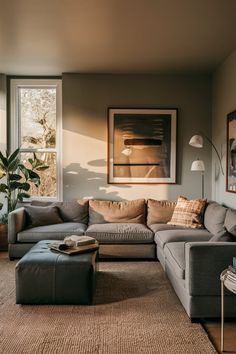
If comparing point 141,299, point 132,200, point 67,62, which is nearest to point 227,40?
point 67,62

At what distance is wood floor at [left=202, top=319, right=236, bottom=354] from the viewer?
91.2 inches

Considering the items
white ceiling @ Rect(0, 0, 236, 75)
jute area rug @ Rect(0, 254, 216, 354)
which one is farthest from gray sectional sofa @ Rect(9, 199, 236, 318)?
white ceiling @ Rect(0, 0, 236, 75)

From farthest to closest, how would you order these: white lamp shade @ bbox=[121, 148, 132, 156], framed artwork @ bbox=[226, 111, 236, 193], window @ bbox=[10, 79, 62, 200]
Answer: window @ bbox=[10, 79, 62, 200] → white lamp shade @ bbox=[121, 148, 132, 156] → framed artwork @ bbox=[226, 111, 236, 193]

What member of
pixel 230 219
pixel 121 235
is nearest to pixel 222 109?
pixel 230 219

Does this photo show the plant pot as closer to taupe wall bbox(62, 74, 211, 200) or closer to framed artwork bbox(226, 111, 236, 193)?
taupe wall bbox(62, 74, 211, 200)

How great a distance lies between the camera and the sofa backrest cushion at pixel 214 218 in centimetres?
396

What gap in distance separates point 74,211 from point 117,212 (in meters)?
0.63

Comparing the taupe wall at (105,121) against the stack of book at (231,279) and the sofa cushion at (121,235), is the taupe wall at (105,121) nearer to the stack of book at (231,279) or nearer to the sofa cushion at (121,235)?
the sofa cushion at (121,235)

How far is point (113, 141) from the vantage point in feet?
17.6

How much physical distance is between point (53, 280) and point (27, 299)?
0.28 metres

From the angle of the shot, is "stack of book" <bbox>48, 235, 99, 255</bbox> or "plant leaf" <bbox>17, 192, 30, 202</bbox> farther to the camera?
"plant leaf" <bbox>17, 192, 30, 202</bbox>

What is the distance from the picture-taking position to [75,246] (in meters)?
3.36

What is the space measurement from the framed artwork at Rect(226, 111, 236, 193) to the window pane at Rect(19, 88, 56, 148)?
2.66 meters

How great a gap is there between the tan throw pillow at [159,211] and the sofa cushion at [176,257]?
4.04ft
